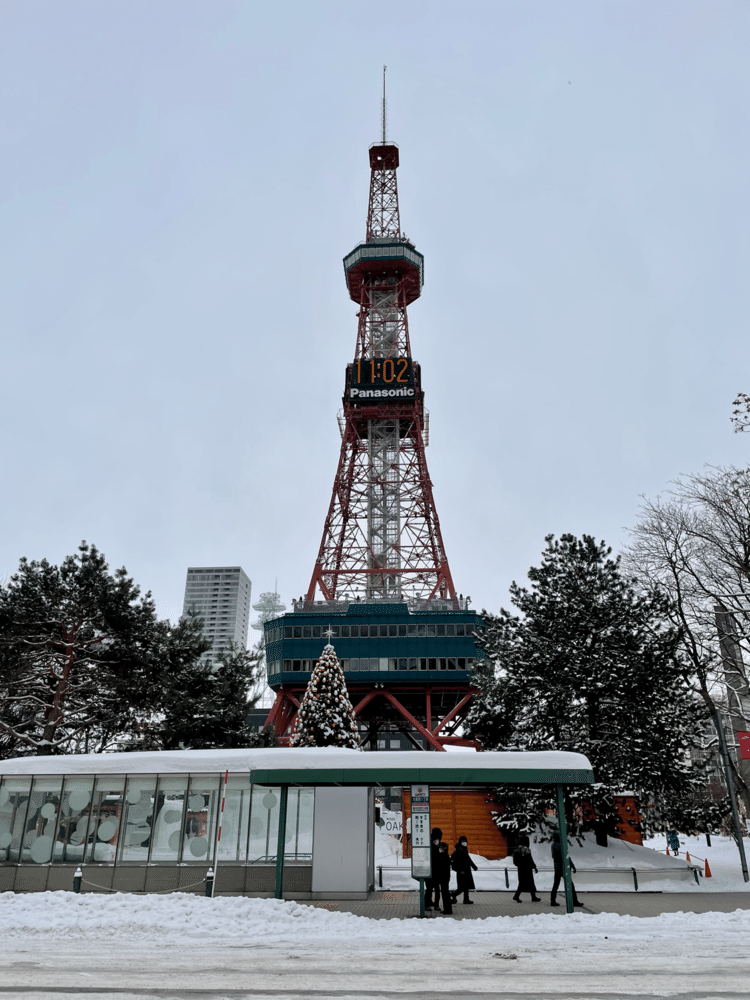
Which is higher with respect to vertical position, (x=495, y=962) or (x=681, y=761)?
(x=681, y=761)

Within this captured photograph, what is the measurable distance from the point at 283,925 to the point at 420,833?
3.89m

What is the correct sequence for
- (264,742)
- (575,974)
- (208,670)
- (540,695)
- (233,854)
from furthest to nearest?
(264,742) → (208,670) → (540,695) → (233,854) → (575,974)

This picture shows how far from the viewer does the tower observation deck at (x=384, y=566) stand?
6575 centimetres

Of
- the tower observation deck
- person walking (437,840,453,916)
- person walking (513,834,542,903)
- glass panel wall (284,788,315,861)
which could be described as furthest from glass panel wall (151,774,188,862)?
the tower observation deck

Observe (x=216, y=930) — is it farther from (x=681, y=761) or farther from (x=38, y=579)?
(x=38, y=579)

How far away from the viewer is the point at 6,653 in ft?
110

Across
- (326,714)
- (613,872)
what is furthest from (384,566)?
(613,872)

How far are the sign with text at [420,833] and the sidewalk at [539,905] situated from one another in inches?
35.9

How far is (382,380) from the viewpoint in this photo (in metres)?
82.7

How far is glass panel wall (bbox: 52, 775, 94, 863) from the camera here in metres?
18.6

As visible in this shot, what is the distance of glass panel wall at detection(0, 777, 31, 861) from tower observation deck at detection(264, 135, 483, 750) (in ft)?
124

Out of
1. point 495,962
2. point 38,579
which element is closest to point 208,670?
point 38,579

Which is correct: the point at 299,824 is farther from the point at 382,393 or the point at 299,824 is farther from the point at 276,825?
the point at 382,393

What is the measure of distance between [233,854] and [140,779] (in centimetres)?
306
